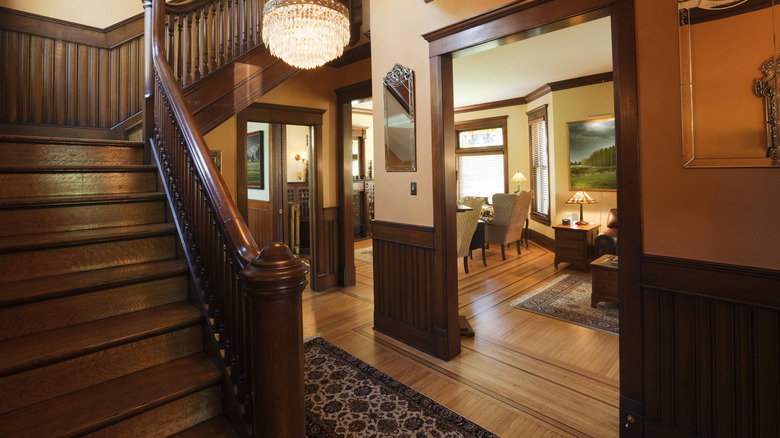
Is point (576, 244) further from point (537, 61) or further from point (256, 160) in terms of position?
point (256, 160)

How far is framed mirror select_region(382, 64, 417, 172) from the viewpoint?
2979 millimetres

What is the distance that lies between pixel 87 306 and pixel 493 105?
804 centimetres

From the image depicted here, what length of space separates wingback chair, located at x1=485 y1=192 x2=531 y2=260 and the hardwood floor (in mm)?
1898

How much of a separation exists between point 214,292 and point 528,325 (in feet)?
9.33

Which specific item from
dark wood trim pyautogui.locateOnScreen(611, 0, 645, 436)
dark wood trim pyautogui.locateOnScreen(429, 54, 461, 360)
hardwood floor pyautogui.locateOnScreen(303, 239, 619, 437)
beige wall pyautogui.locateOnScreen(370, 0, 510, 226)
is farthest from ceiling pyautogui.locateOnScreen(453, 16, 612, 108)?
hardwood floor pyautogui.locateOnScreen(303, 239, 619, 437)

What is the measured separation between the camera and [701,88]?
5.49ft

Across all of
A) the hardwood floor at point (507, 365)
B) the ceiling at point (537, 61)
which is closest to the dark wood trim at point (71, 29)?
the hardwood floor at point (507, 365)

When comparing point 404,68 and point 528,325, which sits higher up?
point 404,68

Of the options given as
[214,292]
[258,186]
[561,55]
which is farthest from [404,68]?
[258,186]

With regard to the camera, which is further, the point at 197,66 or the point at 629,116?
the point at 197,66

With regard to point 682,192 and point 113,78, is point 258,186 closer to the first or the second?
point 113,78

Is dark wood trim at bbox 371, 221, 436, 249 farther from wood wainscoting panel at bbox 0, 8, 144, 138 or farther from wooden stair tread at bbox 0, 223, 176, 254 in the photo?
wood wainscoting panel at bbox 0, 8, 144, 138

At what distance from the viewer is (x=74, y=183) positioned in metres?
2.17

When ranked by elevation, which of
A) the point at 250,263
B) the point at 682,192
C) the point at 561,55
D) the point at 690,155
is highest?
the point at 561,55
